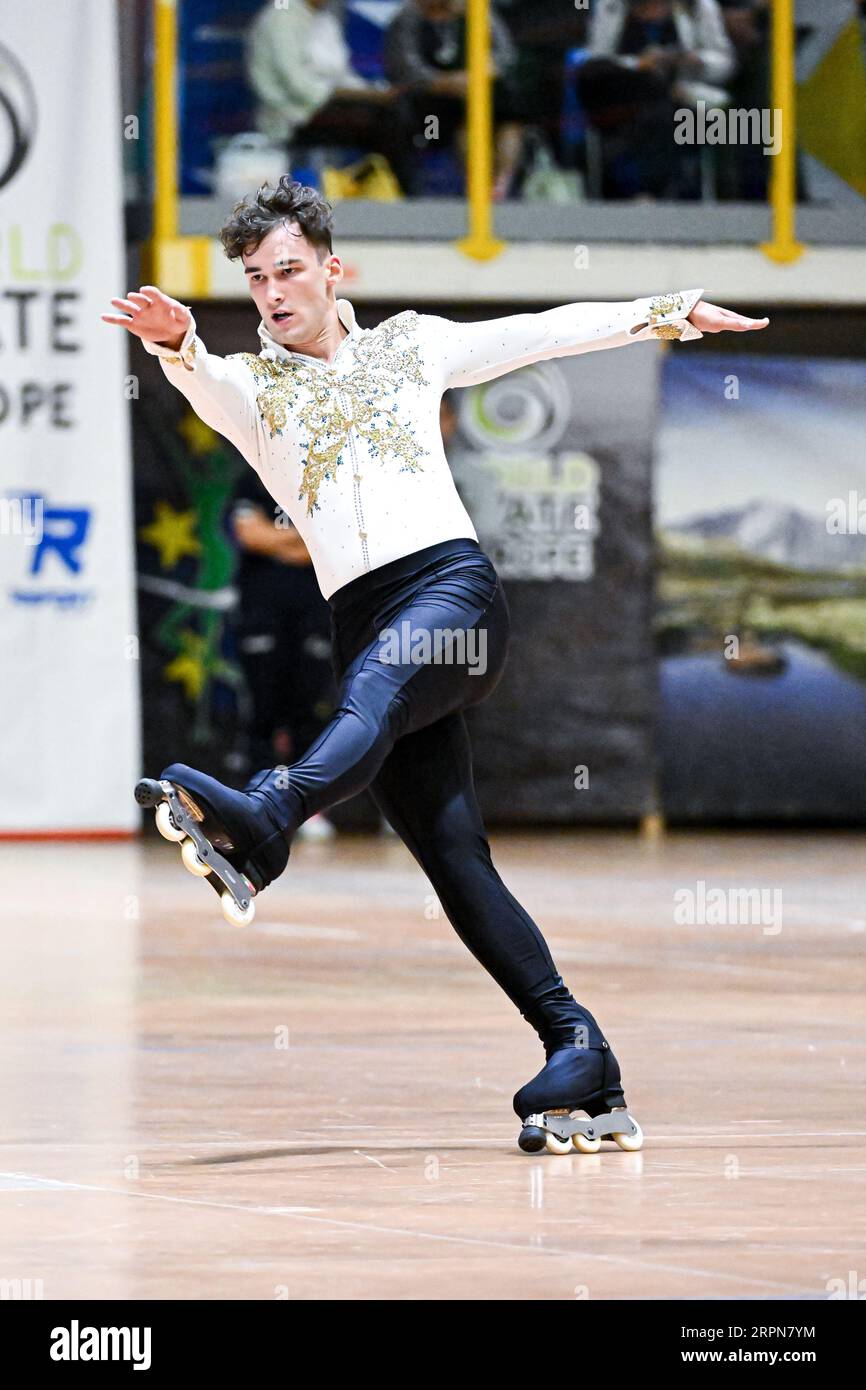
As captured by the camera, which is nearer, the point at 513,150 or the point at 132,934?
the point at 132,934

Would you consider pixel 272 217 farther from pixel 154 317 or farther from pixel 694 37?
pixel 694 37

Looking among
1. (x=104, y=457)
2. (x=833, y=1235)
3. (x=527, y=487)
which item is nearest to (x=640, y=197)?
(x=527, y=487)

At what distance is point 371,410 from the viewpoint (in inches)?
186

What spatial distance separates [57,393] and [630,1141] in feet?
33.0

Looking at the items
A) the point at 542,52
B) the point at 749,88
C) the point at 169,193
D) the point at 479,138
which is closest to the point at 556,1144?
the point at 169,193

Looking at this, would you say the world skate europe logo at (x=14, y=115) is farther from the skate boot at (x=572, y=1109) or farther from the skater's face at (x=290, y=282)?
the skate boot at (x=572, y=1109)

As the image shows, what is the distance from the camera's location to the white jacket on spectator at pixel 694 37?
48.1 ft

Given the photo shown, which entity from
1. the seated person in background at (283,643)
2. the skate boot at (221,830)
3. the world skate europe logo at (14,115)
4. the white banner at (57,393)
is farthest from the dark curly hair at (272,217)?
the seated person in background at (283,643)

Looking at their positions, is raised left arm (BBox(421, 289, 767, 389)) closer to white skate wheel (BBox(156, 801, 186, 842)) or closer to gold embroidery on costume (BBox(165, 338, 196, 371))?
gold embroidery on costume (BBox(165, 338, 196, 371))
